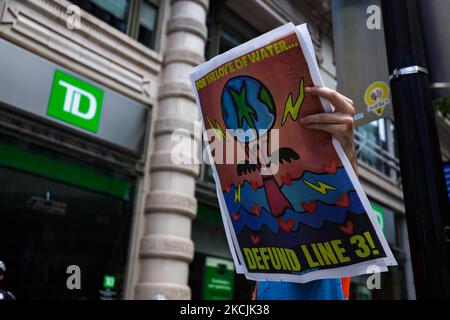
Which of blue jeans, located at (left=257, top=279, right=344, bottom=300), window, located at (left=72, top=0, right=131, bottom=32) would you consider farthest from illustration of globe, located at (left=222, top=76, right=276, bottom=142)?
window, located at (left=72, top=0, right=131, bottom=32)

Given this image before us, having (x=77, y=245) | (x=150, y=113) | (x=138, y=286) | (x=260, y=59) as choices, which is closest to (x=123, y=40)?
(x=150, y=113)

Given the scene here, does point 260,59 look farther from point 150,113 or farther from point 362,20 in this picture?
point 150,113

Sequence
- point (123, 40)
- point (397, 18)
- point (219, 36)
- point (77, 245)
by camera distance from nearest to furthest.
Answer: point (397, 18) < point (77, 245) < point (123, 40) < point (219, 36)

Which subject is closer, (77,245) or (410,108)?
(410,108)

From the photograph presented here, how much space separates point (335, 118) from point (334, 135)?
58mm

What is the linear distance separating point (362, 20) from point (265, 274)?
4.90 ft

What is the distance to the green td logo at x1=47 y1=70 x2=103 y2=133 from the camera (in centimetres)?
678

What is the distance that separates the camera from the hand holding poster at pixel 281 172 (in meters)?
1.44

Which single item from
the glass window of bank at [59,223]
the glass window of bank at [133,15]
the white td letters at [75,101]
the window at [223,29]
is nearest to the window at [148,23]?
the glass window of bank at [133,15]

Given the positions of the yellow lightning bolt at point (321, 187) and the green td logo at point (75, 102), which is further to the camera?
the green td logo at point (75, 102)

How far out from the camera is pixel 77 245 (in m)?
6.68
